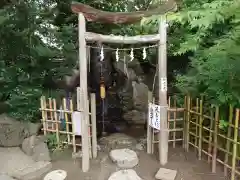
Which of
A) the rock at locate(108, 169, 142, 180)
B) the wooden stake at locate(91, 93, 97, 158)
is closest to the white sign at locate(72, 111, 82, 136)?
the wooden stake at locate(91, 93, 97, 158)

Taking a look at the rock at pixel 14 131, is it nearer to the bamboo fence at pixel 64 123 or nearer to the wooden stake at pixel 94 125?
the bamboo fence at pixel 64 123

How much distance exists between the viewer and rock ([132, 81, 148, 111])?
9.66m

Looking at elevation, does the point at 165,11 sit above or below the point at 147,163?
above

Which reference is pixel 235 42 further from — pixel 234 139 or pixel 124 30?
pixel 124 30

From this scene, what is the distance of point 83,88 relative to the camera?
4.99 metres

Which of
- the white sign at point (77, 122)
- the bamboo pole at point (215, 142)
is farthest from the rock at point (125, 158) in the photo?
the bamboo pole at point (215, 142)

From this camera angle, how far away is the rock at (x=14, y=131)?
6.36m

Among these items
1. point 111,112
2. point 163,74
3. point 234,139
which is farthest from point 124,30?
point 234,139

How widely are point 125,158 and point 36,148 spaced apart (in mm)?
2156

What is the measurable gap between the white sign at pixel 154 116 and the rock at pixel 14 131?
9.83ft

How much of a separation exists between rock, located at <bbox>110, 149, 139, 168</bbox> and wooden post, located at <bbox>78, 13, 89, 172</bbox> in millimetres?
641

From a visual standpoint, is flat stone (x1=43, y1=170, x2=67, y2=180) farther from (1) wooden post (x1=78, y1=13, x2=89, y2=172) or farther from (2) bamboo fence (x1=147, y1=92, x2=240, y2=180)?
(2) bamboo fence (x1=147, y1=92, x2=240, y2=180)

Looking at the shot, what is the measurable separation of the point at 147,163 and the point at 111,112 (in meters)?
3.77

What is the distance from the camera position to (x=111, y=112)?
897 cm
